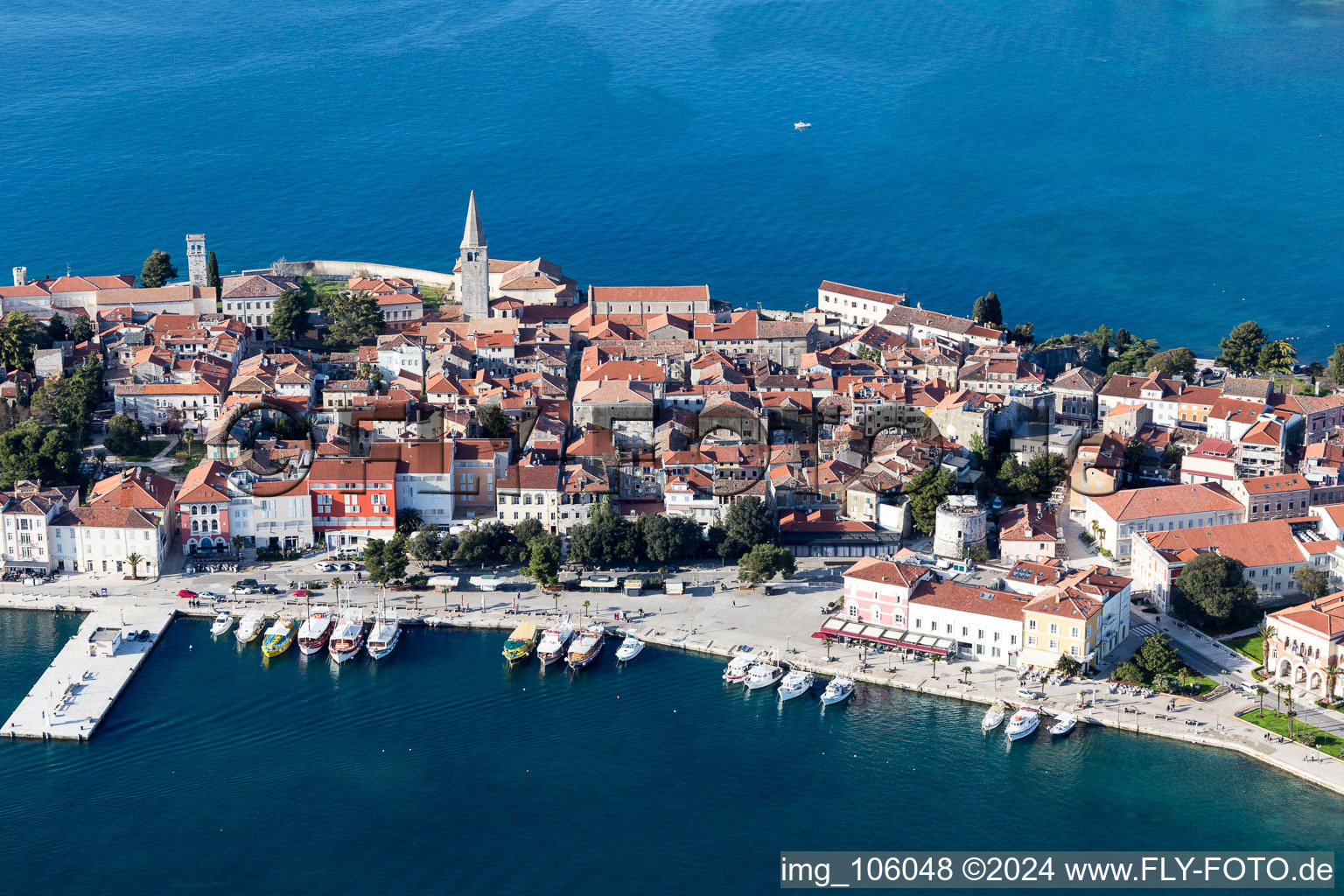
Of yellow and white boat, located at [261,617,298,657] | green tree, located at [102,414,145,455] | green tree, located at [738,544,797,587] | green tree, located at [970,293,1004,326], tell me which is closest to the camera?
yellow and white boat, located at [261,617,298,657]

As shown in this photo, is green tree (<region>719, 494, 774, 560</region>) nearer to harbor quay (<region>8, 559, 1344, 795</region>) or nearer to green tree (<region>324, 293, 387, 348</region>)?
harbor quay (<region>8, 559, 1344, 795</region>)

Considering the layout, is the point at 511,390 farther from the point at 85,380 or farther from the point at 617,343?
the point at 85,380

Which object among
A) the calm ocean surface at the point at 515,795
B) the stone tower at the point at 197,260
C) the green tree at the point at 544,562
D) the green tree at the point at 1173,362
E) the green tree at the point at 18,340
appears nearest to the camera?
the calm ocean surface at the point at 515,795

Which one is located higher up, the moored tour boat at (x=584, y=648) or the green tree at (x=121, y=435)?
the green tree at (x=121, y=435)

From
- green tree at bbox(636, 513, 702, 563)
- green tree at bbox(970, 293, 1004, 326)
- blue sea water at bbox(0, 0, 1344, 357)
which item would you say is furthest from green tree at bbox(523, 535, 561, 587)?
blue sea water at bbox(0, 0, 1344, 357)

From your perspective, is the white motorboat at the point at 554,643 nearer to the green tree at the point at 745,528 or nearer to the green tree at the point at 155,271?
the green tree at the point at 745,528

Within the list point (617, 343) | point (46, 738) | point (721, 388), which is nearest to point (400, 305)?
point (617, 343)

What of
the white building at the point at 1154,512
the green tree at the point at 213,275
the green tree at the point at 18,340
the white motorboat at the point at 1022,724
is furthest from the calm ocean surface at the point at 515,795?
the green tree at the point at 213,275
